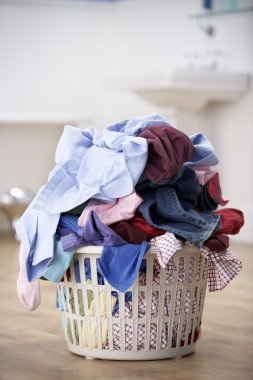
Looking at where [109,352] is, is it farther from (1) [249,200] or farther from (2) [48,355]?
(1) [249,200]

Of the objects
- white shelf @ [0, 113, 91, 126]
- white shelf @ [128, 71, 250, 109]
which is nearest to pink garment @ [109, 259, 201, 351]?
white shelf @ [128, 71, 250, 109]

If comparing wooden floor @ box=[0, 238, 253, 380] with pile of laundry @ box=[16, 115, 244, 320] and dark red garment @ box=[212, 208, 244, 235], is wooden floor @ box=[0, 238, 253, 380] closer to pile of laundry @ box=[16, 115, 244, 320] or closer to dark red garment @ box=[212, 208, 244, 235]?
pile of laundry @ box=[16, 115, 244, 320]

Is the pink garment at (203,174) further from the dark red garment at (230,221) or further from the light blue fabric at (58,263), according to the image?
the light blue fabric at (58,263)

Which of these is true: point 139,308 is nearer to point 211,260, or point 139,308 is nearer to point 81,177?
point 211,260

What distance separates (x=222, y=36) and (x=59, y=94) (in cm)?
103

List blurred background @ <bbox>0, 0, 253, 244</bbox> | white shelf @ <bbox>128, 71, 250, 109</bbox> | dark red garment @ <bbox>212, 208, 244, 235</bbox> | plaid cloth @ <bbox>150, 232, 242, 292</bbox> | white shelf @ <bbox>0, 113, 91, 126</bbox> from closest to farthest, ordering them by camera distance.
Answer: plaid cloth @ <bbox>150, 232, 242, 292</bbox>, dark red garment @ <bbox>212, 208, 244, 235</bbox>, white shelf @ <bbox>128, 71, 250, 109</bbox>, blurred background @ <bbox>0, 0, 253, 244</bbox>, white shelf @ <bbox>0, 113, 91, 126</bbox>

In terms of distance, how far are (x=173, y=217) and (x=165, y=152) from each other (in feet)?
0.45

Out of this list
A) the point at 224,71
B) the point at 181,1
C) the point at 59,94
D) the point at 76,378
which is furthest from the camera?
the point at 59,94

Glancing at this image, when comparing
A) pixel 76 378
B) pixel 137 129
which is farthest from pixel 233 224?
pixel 76 378

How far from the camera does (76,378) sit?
149cm

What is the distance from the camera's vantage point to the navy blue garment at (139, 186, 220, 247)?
1.56 meters

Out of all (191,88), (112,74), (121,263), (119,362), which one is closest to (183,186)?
(121,263)

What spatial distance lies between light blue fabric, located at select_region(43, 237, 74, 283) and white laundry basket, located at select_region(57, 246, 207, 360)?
0.09 ft

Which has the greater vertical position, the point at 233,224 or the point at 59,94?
the point at 233,224
